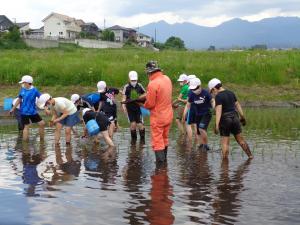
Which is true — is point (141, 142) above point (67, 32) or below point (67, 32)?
below

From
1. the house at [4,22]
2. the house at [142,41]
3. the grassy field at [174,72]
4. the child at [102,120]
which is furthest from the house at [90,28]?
the child at [102,120]

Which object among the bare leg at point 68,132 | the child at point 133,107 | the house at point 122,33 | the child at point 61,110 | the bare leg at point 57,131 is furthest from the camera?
the house at point 122,33

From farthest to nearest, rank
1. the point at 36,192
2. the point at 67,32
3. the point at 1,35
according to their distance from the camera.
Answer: the point at 67,32
the point at 1,35
the point at 36,192

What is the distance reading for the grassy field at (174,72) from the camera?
28.8 metres

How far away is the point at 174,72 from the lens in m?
30.3

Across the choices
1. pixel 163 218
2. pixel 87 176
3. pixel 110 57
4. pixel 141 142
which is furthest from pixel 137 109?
pixel 110 57

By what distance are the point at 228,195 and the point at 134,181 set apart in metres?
1.78

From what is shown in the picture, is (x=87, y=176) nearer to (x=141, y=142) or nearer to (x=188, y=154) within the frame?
(x=188, y=154)

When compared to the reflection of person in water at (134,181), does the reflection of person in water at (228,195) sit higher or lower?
higher

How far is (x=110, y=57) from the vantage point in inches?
1375

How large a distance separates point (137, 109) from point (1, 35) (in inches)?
2515

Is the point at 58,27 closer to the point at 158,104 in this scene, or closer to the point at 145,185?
the point at 158,104

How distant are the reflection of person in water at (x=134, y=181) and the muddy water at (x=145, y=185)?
0.01m

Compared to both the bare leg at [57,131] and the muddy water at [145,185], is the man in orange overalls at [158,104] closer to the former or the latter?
the muddy water at [145,185]
